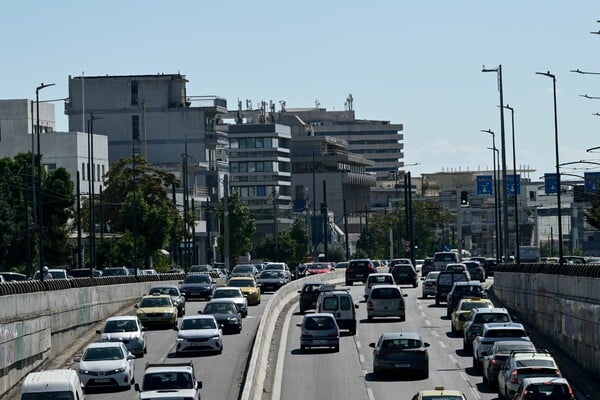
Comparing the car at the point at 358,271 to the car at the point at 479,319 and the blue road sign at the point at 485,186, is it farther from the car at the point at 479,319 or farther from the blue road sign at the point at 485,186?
the car at the point at 479,319

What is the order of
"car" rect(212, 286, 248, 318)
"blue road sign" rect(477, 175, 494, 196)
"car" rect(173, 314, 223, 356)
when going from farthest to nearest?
"blue road sign" rect(477, 175, 494, 196)
"car" rect(212, 286, 248, 318)
"car" rect(173, 314, 223, 356)

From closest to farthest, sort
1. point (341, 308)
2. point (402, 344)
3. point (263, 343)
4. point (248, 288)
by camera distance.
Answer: point (402, 344)
point (263, 343)
point (341, 308)
point (248, 288)

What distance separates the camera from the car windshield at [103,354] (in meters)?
42.7

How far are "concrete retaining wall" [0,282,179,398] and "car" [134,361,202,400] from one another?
6.47 meters

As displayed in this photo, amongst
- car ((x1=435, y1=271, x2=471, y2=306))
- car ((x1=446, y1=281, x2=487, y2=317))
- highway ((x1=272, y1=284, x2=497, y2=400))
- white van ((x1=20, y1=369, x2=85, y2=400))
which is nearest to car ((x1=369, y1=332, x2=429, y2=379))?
highway ((x1=272, y1=284, x2=497, y2=400))

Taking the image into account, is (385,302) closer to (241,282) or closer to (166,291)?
(166,291)

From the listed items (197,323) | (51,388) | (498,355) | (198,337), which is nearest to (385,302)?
(197,323)

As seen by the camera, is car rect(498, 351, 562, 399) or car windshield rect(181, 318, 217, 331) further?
car windshield rect(181, 318, 217, 331)

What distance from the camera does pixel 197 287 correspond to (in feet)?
256

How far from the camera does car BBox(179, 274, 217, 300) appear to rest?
78.0m

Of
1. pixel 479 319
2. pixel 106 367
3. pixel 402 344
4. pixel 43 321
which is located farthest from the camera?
pixel 479 319

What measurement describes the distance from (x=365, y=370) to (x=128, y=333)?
31.0 ft

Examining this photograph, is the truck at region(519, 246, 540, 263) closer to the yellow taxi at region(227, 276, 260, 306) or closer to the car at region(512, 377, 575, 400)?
the yellow taxi at region(227, 276, 260, 306)

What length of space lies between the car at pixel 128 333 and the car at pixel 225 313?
6.35 metres
